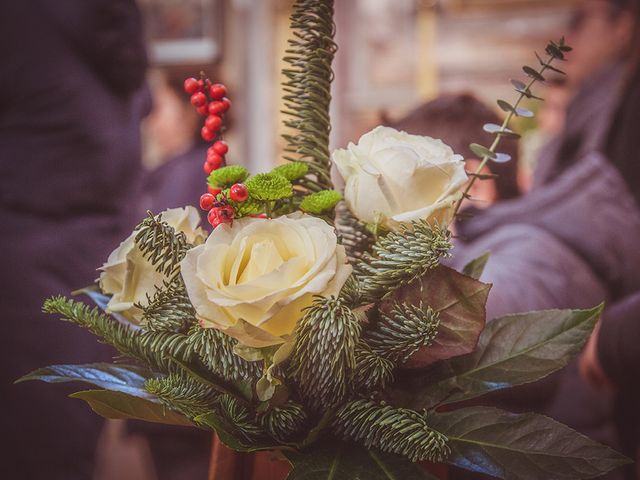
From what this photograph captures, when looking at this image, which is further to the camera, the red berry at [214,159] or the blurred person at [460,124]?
the blurred person at [460,124]

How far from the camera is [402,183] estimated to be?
55 cm

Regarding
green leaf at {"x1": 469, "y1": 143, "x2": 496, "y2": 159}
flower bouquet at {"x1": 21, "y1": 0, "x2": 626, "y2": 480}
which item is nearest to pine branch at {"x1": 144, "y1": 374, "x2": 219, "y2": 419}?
flower bouquet at {"x1": 21, "y1": 0, "x2": 626, "y2": 480}

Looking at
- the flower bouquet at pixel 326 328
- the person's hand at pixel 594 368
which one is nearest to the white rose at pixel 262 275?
the flower bouquet at pixel 326 328

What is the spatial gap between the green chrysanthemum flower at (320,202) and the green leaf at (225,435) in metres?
0.18

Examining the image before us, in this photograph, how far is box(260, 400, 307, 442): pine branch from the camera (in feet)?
1.70

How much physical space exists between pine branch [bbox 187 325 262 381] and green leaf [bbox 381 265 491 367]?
0.12 metres

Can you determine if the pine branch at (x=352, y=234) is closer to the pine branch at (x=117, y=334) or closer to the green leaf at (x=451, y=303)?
the green leaf at (x=451, y=303)

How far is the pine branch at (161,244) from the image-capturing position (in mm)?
528

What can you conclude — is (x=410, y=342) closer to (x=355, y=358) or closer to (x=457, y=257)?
(x=355, y=358)

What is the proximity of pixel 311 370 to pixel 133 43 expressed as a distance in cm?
122

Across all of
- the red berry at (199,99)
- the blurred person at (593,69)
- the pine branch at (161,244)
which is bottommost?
the blurred person at (593,69)

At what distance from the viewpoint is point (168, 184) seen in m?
2.40

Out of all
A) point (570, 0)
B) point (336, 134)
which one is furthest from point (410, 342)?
point (570, 0)

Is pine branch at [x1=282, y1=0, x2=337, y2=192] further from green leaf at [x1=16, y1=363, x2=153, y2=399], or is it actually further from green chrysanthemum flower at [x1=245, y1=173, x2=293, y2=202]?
green leaf at [x1=16, y1=363, x2=153, y2=399]
